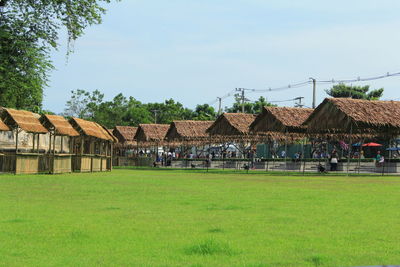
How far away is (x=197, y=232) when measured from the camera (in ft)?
29.4

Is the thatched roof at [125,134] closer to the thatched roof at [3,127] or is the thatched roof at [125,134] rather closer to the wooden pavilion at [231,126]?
the wooden pavilion at [231,126]

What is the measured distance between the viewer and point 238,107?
9288 cm

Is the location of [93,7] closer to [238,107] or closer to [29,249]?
[29,249]

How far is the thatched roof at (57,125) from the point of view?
105ft

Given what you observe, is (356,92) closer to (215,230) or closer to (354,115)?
(354,115)

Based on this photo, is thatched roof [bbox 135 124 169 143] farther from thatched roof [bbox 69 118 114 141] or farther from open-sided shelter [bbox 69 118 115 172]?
thatched roof [bbox 69 118 114 141]

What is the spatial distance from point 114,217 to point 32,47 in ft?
73.5

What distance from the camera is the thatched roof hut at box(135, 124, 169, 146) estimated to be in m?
69.0

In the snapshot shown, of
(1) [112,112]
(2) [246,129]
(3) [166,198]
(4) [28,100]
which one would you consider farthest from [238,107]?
(3) [166,198]

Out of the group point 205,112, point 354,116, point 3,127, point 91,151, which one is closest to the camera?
point 3,127

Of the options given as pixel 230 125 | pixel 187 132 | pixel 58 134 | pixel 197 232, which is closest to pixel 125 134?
pixel 187 132

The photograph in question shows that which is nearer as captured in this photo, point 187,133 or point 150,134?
point 187,133

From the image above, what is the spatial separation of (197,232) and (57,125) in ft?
80.8

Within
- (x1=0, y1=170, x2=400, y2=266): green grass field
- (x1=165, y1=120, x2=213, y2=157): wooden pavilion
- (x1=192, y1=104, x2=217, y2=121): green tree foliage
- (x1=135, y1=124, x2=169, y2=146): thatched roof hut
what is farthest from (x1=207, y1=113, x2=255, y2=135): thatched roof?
(x1=192, y1=104, x2=217, y2=121): green tree foliage
